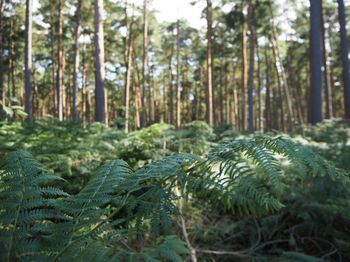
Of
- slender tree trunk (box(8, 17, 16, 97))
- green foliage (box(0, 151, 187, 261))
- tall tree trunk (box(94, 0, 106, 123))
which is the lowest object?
green foliage (box(0, 151, 187, 261))

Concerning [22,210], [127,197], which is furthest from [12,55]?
[127,197]

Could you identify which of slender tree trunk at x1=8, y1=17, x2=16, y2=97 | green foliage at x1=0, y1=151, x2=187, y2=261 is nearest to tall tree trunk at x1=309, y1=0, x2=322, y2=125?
green foliage at x1=0, y1=151, x2=187, y2=261

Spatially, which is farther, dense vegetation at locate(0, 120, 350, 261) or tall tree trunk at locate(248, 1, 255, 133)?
tall tree trunk at locate(248, 1, 255, 133)

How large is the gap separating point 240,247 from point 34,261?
10.7 feet

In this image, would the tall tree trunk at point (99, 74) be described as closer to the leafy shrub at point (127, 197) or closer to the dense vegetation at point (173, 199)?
the dense vegetation at point (173, 199)

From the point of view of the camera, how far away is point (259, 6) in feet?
76.6

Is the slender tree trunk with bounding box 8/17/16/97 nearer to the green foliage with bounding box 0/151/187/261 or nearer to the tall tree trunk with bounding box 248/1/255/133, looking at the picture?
the tall tree trunk with bounding box 248/1/255/133

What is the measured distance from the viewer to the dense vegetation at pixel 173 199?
5.56ft

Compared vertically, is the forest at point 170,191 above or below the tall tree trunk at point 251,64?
below

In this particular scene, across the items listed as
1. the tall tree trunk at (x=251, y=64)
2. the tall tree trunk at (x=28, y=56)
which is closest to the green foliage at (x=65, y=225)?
the tall tree trunk at (x=28, y=56)

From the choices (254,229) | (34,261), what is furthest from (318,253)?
(34,261)

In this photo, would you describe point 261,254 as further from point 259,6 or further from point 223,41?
point 223,41

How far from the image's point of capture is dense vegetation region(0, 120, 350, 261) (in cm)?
169

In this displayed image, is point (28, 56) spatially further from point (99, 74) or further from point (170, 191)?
point (170, 191)
